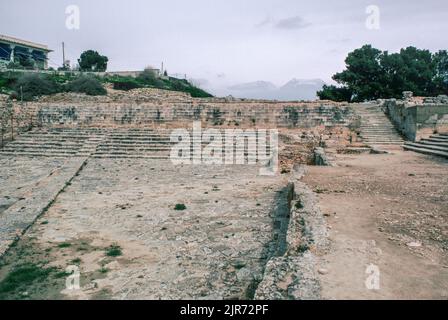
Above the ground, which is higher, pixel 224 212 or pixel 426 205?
pixel 426 205

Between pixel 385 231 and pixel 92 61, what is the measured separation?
4870 centimetres

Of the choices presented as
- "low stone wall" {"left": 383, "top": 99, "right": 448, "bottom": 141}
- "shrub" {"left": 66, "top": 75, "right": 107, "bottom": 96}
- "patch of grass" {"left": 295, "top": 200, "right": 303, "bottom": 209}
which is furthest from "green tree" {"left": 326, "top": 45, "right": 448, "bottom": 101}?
"patch of grass" {"left": 295, "top": 200, "right": 303, "bottom": 209}

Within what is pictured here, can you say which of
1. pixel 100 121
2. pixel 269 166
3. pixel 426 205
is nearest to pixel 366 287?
pixel 426 205

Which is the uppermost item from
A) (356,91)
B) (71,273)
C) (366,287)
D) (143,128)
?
(356,91)

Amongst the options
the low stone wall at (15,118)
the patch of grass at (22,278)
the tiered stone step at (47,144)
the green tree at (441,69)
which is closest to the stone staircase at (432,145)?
the patch of grass at (22,278)

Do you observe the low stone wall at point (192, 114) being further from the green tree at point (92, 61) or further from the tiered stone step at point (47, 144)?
the green tree at point (92, 61)

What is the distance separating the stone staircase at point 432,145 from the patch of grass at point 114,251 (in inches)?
410

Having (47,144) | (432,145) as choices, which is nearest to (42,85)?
(47,144)

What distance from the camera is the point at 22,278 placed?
5516mm

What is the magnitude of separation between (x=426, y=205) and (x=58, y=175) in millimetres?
10571

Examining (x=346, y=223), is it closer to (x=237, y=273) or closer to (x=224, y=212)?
(x=237, y=273)

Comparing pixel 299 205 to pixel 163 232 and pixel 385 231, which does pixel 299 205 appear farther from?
pixel 163 232

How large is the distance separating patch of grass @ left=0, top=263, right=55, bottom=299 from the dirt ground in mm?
3959

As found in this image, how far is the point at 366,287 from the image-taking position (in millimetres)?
3648
